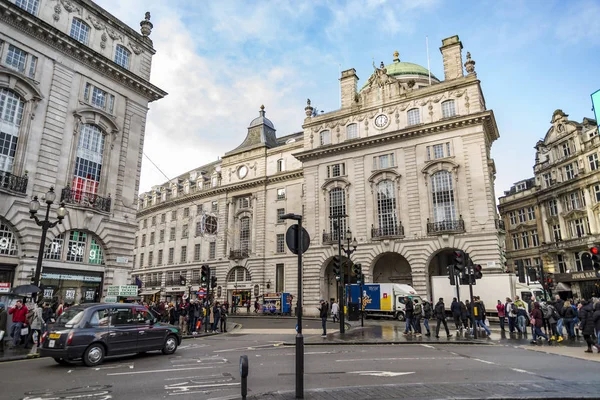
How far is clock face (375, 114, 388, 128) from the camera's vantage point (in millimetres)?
40969

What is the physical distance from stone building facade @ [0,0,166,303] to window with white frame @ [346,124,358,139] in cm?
2147

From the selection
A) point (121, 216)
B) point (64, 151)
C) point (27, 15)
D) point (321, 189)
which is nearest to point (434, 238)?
point (321, 189)

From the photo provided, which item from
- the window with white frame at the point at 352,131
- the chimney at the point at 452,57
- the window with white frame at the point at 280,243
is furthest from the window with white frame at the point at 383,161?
the window with white frame at the point at 280,243

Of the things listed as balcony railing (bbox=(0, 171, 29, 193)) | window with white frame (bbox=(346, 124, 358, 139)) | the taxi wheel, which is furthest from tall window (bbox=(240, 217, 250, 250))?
the taxi wheel

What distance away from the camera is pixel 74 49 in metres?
24.4

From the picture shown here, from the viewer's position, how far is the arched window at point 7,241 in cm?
2053

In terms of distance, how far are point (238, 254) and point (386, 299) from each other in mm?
23179

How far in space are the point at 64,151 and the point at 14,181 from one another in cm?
349

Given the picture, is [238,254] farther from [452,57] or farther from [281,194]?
[452,57]

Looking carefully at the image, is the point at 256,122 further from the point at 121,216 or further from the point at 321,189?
the point at 121,216

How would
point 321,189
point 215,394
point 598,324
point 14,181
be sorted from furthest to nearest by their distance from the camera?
1. point 321,189
2. point 14,181
3. point 598,324
4. point 215,394

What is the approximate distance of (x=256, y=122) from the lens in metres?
56.9

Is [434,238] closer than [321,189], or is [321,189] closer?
[434,238]

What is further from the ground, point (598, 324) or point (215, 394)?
point (598, 324)
